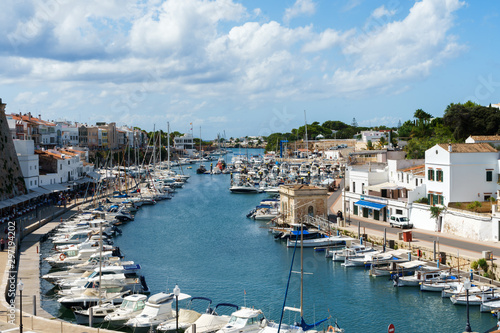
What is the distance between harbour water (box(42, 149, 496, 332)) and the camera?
27.2 m

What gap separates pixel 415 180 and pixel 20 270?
32.1 m

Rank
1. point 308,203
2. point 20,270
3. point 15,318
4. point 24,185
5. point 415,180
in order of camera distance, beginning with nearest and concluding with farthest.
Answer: point 15,318 → point 20,270 → point 415,180 → point 308,203 → point 24,185

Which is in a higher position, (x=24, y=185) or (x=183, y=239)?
(x=24, y=185)

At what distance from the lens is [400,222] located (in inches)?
1704

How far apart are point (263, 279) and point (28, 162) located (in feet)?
122

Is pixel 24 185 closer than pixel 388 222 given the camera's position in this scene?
No

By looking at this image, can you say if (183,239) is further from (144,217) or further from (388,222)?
(388,222)

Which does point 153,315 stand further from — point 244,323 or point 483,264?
point 483,264

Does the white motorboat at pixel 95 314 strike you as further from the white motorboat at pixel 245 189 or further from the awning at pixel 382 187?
the white motorboat at pixel 245 189

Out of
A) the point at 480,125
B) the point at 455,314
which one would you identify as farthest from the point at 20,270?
the point at 480,125

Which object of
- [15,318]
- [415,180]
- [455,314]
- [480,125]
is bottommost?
[455,314]

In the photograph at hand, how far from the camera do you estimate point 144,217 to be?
63.3 m

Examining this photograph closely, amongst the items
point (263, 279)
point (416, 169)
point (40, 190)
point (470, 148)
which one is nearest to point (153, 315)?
point (263, 279)

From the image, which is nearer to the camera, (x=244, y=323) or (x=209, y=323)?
(x=244, y=323)
